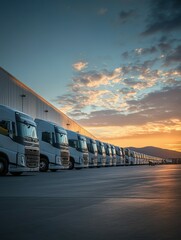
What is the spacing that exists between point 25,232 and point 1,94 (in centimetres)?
2824

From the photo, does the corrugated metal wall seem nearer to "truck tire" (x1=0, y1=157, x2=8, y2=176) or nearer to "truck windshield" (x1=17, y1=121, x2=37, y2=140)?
"truck windshield" (x1=17, y1=121, x2=37, y2=140)

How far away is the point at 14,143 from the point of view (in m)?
18.6

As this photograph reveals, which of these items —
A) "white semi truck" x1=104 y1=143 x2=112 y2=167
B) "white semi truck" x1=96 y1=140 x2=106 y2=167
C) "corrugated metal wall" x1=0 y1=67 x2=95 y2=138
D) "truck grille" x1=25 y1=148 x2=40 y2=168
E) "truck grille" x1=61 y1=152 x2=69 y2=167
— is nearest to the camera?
"truck grille" x1=25 y1=148 x2=40 y2=168

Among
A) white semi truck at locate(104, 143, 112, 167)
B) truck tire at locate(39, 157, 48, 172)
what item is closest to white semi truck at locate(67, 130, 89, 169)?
truck tire at locate(39, 157, 48, 172)

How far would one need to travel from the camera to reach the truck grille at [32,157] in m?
19.4

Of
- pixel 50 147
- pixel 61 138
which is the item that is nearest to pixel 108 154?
pixel 61 138

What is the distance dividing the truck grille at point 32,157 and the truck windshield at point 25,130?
2.26 feet

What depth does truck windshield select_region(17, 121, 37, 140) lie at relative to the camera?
1903cm

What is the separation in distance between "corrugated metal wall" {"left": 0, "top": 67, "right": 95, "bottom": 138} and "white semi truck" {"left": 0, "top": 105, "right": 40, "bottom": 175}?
480 inches

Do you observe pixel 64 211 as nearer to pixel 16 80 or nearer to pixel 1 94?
pixel 1 94

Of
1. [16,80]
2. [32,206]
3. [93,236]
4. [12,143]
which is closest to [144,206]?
[32,206]

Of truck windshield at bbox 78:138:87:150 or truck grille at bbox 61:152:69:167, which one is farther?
truck windshield at bbox 78:138:87:150

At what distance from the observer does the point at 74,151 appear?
110 feet

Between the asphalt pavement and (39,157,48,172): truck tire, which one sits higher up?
(39,157,48,172): truck tire
